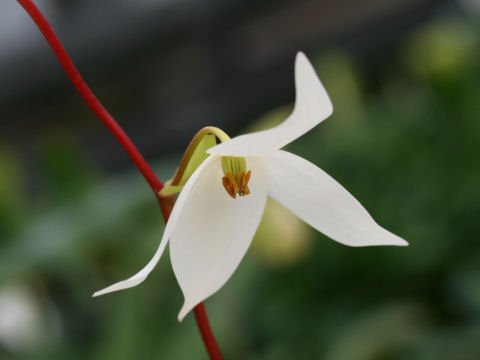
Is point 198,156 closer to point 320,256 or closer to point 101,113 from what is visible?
point 101,113

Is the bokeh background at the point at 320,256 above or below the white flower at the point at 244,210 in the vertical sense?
below

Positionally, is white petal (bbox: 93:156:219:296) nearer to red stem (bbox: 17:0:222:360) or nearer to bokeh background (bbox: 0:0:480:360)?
red stem (bbox: 17:0:222:360)

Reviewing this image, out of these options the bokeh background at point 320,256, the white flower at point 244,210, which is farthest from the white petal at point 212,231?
the bokeh background at point 320,256

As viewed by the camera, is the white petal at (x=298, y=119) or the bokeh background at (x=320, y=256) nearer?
the white petal at (x=298, y=119)

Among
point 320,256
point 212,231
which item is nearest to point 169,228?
point 212,231

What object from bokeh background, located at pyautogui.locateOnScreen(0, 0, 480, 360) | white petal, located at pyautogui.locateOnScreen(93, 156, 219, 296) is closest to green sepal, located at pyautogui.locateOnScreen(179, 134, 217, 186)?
white petal, located at pyautogui.locateOnScreen(93, 156, 219, 296)

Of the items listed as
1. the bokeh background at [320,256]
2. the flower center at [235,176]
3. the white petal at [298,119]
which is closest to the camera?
the white petal at [298,119]

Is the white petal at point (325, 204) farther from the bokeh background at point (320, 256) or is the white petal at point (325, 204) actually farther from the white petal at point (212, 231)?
the bokeh background at point (320, 256)
